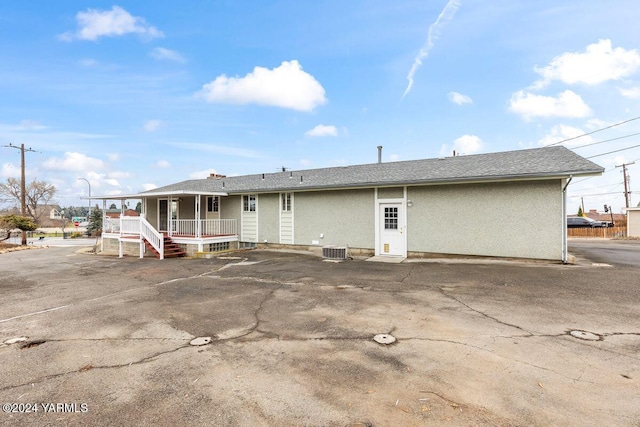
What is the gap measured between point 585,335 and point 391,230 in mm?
7970

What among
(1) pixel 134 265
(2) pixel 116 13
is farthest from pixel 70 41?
(1) pixel 134 265

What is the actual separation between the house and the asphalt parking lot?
9.36 feet

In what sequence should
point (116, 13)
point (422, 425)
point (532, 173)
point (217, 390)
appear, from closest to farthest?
point (422, 425) < point (217, 390) < point (532, 173) < point (116, 13)

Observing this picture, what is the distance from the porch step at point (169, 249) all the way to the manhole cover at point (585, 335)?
46.9 feet

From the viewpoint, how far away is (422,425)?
232 cm

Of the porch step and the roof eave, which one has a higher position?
the roof eave

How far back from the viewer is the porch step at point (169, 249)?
540 inches

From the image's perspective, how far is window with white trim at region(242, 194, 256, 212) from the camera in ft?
50.9

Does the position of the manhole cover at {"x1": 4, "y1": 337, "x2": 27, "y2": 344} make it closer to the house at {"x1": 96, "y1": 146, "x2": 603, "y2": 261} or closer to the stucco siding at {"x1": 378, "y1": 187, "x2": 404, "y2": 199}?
the house at {"x1": 96, "y1": 146, "x2": 603, "y2": 261}

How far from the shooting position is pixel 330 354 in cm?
362

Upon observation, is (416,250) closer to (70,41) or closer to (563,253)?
(563,253)

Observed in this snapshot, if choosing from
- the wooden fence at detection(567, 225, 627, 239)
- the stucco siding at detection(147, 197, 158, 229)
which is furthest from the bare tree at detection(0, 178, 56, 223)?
the wooden fence at detection(567, 225, 627, 239)

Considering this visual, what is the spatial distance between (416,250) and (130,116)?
20.4 m

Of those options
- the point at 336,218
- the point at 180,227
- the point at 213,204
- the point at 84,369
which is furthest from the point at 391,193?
the point at 180,227
